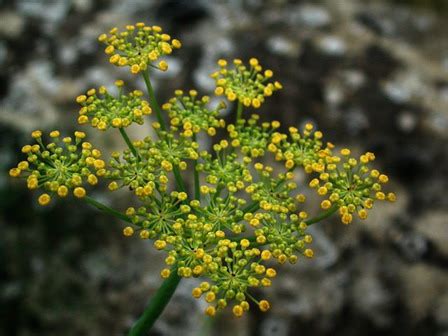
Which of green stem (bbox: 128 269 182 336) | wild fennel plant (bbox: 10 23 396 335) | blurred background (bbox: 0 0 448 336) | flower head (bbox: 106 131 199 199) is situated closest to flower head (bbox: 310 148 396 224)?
wild fennel plant (bbox: 10 23 396 335)

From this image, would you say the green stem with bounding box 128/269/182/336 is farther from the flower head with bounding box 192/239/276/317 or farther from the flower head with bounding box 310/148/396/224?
the flower head with bounding box 310/148/396/224

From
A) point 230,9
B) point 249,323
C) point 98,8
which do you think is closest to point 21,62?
point 98,8

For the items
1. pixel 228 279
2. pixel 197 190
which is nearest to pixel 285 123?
pixel 197 190

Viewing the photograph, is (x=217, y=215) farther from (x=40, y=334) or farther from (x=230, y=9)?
(x=230, y=9)

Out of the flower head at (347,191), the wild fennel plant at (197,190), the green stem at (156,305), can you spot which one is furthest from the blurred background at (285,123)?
the flower head at (347,191)

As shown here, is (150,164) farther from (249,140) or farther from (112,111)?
(249,140)

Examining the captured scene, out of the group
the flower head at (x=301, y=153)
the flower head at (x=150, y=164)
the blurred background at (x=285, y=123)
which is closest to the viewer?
the flower head at (x=150, y=164)

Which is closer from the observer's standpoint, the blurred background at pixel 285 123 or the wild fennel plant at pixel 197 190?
the wild fennel plant at pixel 197 190

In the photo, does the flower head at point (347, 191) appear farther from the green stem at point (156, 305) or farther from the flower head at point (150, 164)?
the green stem at point (156, 305)
